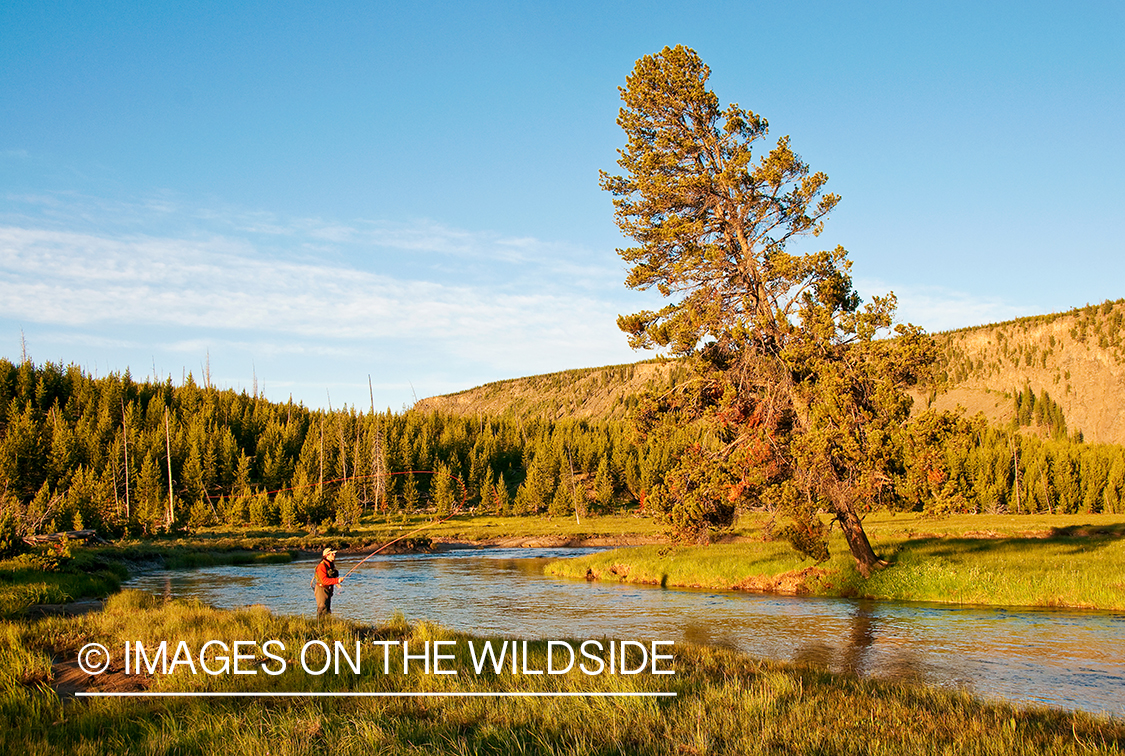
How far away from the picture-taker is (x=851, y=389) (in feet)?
75.3

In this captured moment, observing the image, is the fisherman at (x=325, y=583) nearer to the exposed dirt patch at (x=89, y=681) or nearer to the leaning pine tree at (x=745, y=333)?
the exposed dirt patch at (x=89, y=681)

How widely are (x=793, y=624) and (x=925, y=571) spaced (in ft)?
25.2

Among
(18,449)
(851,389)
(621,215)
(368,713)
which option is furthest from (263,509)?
(368,713)

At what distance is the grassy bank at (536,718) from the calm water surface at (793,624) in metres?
4.14

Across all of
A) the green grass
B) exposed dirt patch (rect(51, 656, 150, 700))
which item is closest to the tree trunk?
exposed dirt patch (rect(51, 656, 150, 700))

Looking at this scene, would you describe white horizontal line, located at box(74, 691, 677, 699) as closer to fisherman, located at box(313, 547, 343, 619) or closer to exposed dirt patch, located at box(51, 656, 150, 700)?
exposed dirt patch, located at box(51, 656, 150, 700)

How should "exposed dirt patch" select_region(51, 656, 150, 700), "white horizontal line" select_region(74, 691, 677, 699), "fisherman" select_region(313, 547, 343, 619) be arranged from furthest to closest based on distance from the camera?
"fisherman" select_region(313, 547, 343, 619)
"exposed dirt patch" select_region(51, 656, 150, 700)
"white horizontal line" select_region(74, 691, 677, 699)

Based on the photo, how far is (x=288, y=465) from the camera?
324ft

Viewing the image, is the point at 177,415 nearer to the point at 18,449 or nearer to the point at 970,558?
the point at 18,449

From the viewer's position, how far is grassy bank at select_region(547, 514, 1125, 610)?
22.5 m

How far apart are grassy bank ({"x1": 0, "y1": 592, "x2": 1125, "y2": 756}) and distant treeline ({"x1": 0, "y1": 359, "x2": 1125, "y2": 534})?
5049cm

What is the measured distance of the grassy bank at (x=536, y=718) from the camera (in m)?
7.18

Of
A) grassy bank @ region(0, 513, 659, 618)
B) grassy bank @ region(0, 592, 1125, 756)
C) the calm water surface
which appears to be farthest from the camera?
grassy bank @ region(0, 513, 659, 618)

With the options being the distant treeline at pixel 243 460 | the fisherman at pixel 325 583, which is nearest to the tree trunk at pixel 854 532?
the fisherman at pixel 325 583
